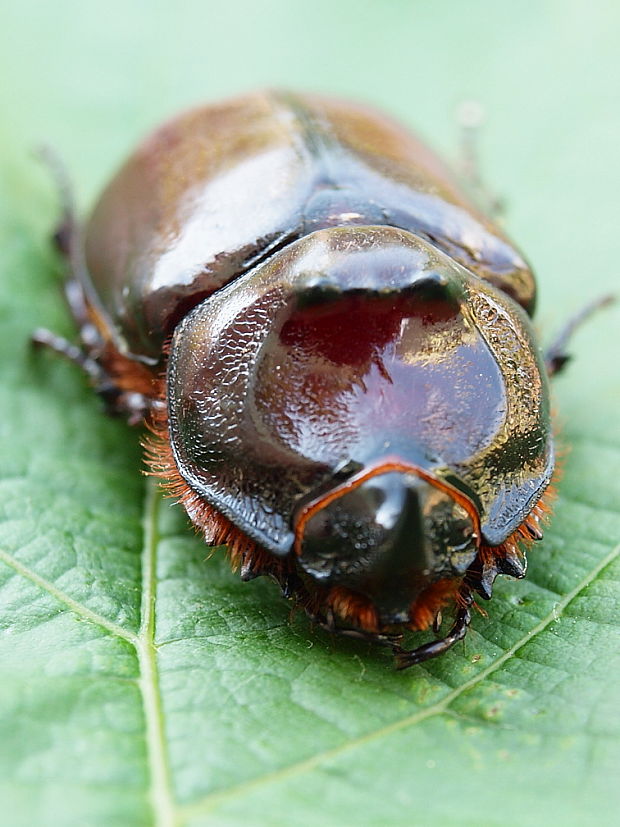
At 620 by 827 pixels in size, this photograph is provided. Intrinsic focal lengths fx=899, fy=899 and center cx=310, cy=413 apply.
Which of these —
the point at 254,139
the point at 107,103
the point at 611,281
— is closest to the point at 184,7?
the point at 107,103

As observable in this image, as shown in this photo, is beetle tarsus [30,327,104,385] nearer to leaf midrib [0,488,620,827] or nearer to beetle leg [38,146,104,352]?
beetle leg [38,146,104,352]

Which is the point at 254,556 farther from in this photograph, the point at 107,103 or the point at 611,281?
the point at 107,103

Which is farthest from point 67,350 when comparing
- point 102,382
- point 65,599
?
point 65,599

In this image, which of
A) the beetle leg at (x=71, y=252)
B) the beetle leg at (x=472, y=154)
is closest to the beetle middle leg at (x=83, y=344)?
the beetle leg at (x=71, y=252)

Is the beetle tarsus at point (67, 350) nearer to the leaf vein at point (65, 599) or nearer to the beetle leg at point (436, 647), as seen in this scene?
the leaf vein at point (65, 599)

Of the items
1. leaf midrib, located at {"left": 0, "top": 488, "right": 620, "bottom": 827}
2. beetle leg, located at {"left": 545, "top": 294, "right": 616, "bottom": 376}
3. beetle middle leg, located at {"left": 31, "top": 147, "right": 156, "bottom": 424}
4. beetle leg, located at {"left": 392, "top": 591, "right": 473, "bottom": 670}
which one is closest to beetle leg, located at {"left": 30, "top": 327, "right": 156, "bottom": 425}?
beetle middle leg, located at {"left": 31, "top": 147, "right": 156, "bottom": 424}

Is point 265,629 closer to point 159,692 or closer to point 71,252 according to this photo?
point 159,692

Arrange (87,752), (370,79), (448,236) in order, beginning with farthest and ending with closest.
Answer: (370,79) → (448,236) → (87,752)

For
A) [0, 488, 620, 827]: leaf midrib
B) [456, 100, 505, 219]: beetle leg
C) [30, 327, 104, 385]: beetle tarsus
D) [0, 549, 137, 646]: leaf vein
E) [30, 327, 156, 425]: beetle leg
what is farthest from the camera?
[456, 100, 505, 219]: beetle leg
